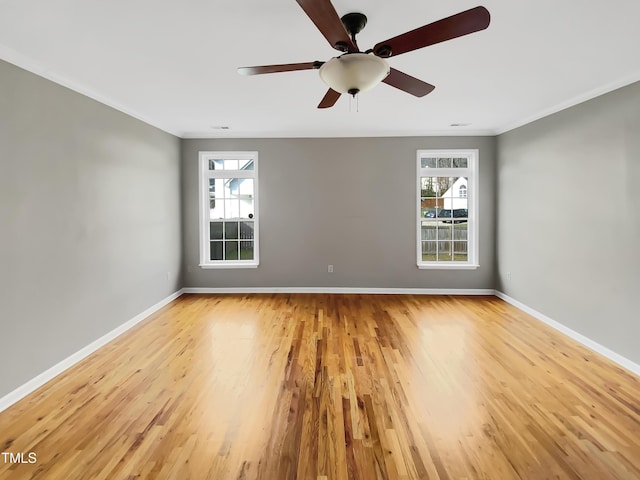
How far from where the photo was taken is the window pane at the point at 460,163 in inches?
208

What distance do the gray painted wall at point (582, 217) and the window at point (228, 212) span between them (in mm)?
3904

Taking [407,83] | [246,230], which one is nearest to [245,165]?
[246,230]

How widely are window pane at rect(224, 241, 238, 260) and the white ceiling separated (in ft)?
6.96

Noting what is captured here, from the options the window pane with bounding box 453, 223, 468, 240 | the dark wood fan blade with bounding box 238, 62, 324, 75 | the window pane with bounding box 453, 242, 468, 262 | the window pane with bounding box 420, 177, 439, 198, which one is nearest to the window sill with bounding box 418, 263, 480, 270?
the window pane with bounding box 453, 242, 468, 262

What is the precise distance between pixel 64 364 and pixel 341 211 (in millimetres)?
3846

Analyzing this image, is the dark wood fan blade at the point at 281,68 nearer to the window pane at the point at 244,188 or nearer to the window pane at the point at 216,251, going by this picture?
the window pane at the point at 244,188

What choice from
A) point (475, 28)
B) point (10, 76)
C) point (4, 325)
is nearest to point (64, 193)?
point (10, 76)

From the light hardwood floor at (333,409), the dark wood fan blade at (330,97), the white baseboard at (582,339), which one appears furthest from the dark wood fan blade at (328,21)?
the white baseboard at (582,339)

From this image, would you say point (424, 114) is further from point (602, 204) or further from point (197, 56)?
point (197, 56)

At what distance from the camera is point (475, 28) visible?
1555 mm

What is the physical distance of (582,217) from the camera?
11.2ft

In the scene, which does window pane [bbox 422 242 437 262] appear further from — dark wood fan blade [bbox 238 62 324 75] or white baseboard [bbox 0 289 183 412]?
white baseboard [bbox 0 289 183 412]

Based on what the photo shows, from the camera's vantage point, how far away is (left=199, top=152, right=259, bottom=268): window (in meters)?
5.35

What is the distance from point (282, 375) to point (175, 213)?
3.43m
